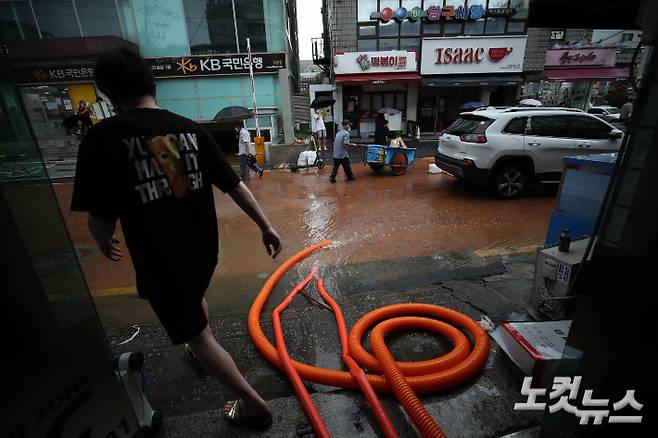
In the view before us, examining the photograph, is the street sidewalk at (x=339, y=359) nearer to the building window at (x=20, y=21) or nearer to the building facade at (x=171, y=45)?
the building facade at (x=171, y=45)

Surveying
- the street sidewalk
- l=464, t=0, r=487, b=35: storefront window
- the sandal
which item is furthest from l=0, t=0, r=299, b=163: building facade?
the sandal

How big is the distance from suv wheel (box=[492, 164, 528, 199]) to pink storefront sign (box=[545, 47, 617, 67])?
14.8 metres

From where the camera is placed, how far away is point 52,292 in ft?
3.93

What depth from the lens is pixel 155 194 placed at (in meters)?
1.52

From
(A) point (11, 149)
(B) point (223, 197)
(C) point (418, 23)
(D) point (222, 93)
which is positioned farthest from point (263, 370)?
(C) point (418, 23)

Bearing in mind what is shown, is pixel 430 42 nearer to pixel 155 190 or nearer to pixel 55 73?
pixel 55 73

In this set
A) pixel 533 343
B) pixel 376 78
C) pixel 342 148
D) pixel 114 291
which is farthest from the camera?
pixel 376 78

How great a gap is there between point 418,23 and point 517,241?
1450 centimetres

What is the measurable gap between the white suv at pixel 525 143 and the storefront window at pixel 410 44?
1093 centimetres

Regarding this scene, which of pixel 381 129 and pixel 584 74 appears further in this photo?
pixel 584 74

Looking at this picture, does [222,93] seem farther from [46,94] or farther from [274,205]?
[274,205]

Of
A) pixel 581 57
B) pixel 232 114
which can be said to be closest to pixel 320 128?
pixel 232 114

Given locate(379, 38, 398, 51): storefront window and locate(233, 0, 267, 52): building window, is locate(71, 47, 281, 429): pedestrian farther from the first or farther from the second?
locate(379, 38, 398, 51): storefront window

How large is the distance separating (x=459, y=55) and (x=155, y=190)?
17.5 meters
